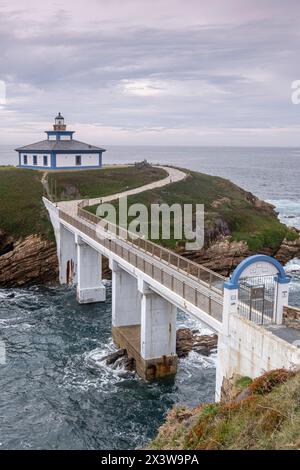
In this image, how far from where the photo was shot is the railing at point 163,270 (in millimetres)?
22431

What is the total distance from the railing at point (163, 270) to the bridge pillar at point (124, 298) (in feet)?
7.05

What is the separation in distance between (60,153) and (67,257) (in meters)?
27.5

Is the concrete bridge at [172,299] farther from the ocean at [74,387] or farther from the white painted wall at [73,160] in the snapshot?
the white painted wall at [73,160]

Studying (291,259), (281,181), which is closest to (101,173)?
(291,259)

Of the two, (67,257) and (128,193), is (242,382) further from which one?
(128,193)

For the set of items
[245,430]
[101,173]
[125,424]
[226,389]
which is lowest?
[125,424]

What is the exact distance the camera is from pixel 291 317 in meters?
20.5

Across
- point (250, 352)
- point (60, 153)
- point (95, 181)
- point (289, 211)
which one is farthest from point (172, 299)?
point (289, 211)

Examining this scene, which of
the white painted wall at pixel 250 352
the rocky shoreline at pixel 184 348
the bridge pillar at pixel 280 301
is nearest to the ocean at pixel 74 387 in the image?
the rocky shoreline at pixel 184 348

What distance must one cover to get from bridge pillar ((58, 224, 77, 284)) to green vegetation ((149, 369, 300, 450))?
116 feet

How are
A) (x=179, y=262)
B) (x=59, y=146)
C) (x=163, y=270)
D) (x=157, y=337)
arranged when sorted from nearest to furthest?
(x=179, y=262) → (x=163, y=270) → (x=157, y=337) → (x=59, y=146)
